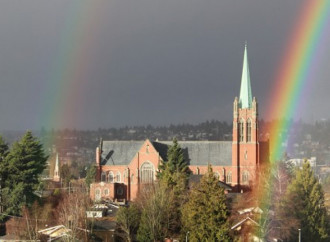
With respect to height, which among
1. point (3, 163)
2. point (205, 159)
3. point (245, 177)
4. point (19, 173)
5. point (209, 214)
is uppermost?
point (205, 159)

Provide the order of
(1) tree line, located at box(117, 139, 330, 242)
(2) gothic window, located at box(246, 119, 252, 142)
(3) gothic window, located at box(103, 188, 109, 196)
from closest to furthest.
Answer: (1) tree line, located at box(117, 139, 330, 242) < (3) gothic window, located at box(103, 188, 109, 196) < (2) gothic window, located at box(246, 119, 252, 142)

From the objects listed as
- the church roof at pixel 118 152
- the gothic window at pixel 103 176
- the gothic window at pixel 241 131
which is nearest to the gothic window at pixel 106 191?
the gothic window at pixel 103 176

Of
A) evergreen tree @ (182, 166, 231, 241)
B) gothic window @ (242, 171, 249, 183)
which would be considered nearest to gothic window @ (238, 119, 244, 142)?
gothic window @ (242, 171, 249, 183)

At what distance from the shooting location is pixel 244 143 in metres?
101

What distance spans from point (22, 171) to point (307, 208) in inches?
1216

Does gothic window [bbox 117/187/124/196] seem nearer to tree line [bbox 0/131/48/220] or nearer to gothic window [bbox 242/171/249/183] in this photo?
gothic window [bbox 242/171/249/183]

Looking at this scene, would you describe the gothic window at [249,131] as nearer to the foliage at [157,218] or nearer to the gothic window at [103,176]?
the gothic window at [103,176]

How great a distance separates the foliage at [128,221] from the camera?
5606 centimetres

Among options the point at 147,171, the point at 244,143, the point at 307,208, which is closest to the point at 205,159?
the point at 244,143

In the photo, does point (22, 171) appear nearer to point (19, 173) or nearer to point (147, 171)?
point (19, 173)

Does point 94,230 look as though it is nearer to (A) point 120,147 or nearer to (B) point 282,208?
(B) point 282,208

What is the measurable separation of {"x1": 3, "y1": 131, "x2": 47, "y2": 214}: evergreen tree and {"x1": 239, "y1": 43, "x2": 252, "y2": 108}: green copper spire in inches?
1704

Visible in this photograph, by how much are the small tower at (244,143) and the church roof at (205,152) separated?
280cm

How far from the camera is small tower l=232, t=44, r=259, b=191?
328 feet
